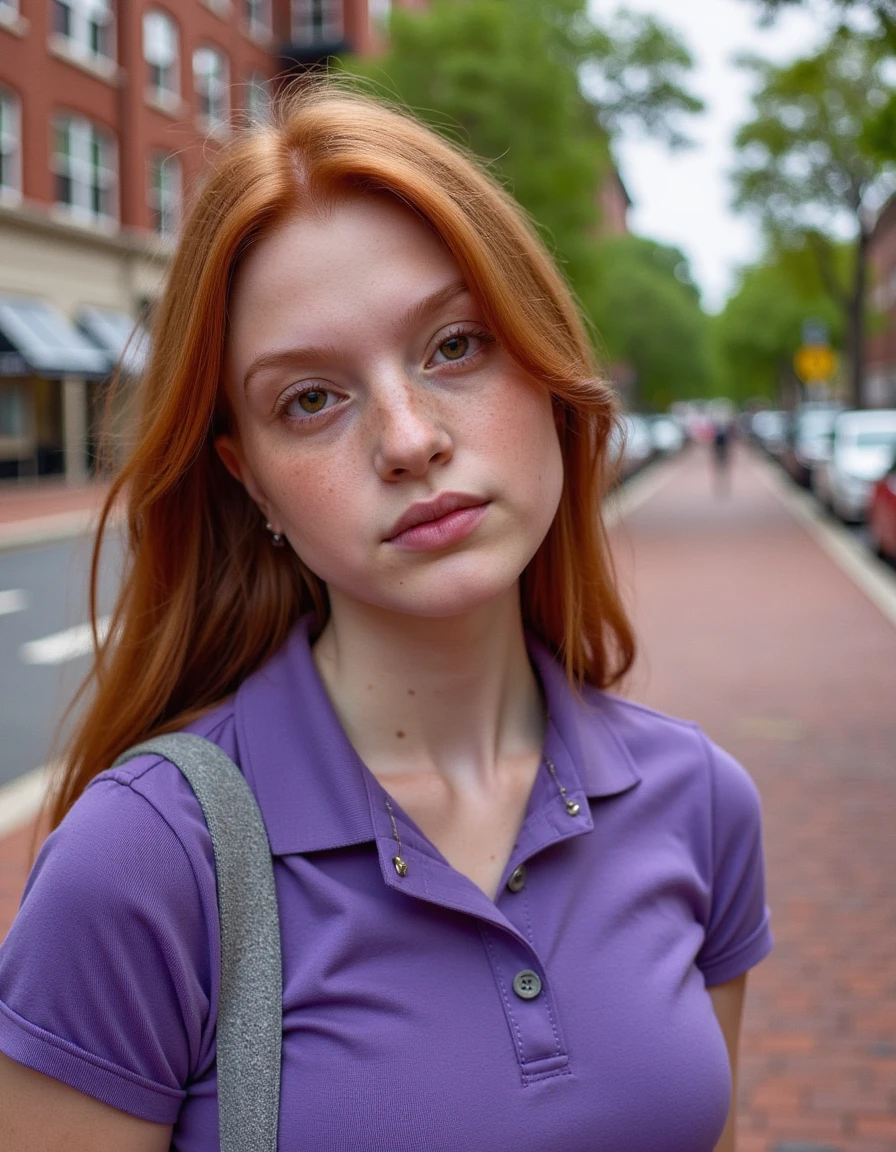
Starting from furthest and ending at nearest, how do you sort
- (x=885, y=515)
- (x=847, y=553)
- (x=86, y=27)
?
(x=86, y=27) → (x=847, y=553) → (x=885, y=515)

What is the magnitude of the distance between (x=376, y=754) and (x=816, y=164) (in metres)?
33.0

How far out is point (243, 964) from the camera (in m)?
1.41

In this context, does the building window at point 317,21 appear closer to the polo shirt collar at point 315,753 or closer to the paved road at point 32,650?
the paved road at point 32,650

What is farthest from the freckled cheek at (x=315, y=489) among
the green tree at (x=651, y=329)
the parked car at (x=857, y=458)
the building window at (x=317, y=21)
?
the green tree at (x=651, y=329)

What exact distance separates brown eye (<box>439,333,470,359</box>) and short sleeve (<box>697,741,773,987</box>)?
0.64 m

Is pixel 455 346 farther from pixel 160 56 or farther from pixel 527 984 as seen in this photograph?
pixel 160 56

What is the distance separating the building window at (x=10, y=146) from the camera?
26.7 metres

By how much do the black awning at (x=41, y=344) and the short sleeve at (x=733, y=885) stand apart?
26500mm

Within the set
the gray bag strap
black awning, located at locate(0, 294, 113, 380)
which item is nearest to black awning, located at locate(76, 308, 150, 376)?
black awning, located at locate(0, 294, 113, 380)

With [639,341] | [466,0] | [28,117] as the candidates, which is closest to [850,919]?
[28,117]

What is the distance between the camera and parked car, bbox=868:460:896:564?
53.6 feet

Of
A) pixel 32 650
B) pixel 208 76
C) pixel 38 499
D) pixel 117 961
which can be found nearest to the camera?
pixel 117 961

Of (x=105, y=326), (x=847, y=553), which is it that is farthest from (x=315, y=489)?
(x=105, y=326)

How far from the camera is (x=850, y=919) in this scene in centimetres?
546
